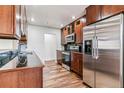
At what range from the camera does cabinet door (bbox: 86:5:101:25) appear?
9.20 ft

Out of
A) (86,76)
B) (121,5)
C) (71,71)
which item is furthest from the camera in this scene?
(71,71)

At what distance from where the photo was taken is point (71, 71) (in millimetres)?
4895

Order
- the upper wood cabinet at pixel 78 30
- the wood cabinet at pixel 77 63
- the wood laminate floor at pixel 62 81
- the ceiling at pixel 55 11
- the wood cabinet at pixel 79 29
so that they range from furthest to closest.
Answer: the upper wood cabinet at pixel 78 30, the wood cabinet at pixel 79 29, the wood cabinet at pixel 77 63, the ceiling at pixel 55 11, the wood laminate floor at pixel 62 81

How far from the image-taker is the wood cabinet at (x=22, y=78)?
1.32m

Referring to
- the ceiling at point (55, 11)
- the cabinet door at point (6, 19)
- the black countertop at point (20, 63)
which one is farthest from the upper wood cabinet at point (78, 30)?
the cabinet door at point (6, 19)

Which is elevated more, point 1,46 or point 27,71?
point 1,46

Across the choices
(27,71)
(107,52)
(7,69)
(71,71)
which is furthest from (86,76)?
(7,69)

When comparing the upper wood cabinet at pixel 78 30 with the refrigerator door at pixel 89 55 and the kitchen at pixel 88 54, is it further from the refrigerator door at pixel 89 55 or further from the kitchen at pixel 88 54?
the refrigerator door at pixel 89 55

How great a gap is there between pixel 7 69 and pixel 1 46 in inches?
56.1

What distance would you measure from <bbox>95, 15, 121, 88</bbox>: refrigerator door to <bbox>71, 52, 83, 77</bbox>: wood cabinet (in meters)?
1.31

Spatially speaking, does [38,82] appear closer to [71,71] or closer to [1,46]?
[1,46]

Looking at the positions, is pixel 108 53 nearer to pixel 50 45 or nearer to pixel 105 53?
pixel 105 53

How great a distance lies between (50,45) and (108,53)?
5985 millimetres

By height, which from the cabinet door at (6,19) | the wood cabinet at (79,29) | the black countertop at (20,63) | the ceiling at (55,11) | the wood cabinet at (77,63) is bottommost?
the wood cabinet at (77,63)
